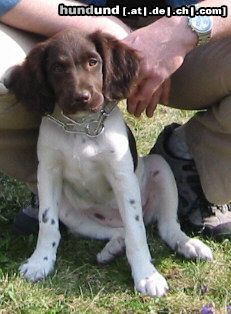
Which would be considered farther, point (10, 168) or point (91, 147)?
point (10, 168)

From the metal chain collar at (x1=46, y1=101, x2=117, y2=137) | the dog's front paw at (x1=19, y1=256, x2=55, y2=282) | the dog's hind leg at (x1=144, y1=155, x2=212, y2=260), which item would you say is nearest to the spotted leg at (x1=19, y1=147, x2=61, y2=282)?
the dog's front paw at (x1=19, y1=256, x2=55, y2=282)

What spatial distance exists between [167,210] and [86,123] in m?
0.57

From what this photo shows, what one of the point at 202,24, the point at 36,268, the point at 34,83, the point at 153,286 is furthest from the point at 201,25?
the point at 36,268

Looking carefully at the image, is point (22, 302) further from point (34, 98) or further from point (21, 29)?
point (21, 29)

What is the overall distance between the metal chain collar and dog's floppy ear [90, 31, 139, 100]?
0.34 feet

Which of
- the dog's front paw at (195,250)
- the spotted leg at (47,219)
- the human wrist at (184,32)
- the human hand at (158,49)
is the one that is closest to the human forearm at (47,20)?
the human hand at (158,49)

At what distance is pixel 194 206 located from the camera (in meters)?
3.60

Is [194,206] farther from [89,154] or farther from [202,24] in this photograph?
[202,24]

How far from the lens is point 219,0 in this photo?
318 centimetres

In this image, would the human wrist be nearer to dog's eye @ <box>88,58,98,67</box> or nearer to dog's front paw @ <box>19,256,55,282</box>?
dog's eye @ <box>88,58,98,67</box>

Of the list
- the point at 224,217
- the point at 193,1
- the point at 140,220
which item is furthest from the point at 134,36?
the point at 224,217

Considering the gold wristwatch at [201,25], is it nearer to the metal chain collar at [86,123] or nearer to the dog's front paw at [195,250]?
the metal chain collar at [86,123]

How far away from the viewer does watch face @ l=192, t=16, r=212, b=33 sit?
10.2 feet

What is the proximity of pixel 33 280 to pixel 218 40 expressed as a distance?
1.25 meters
